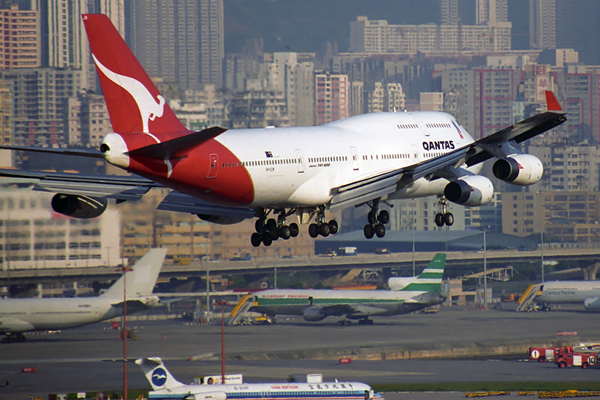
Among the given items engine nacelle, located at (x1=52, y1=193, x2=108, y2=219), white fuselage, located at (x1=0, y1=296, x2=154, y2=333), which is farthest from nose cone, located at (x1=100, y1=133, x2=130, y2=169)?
white fuselage, located at (x1=0, y1=296, x2=154, y2=333)

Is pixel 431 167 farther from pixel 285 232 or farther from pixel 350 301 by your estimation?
pixel 350 301

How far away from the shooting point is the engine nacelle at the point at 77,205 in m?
48.4

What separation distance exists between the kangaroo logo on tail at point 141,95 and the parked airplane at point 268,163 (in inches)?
1.7

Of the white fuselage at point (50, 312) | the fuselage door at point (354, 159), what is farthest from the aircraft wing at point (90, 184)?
the white fuselage at point (50, 312)

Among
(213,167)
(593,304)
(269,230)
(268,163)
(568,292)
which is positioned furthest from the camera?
(568,292)

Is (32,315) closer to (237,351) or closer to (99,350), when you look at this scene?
(99,350)

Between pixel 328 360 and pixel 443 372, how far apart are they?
47.3 feet

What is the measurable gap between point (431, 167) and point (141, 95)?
45.0 feet

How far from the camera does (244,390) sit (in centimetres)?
7694

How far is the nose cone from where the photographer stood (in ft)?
142

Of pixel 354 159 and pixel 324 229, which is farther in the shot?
pixel 354 159


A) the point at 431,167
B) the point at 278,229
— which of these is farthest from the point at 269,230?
the point at 431,167

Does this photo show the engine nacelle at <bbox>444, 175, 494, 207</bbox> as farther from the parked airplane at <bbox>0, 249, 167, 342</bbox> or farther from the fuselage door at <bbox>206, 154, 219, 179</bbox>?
the parked airplane at <bbox>0, 249, 167, 342</bbox>

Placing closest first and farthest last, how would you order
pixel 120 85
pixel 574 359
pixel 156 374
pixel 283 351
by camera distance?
pixel 120 85, pixel 156 374, pixel 574 359, pixel 283 351
